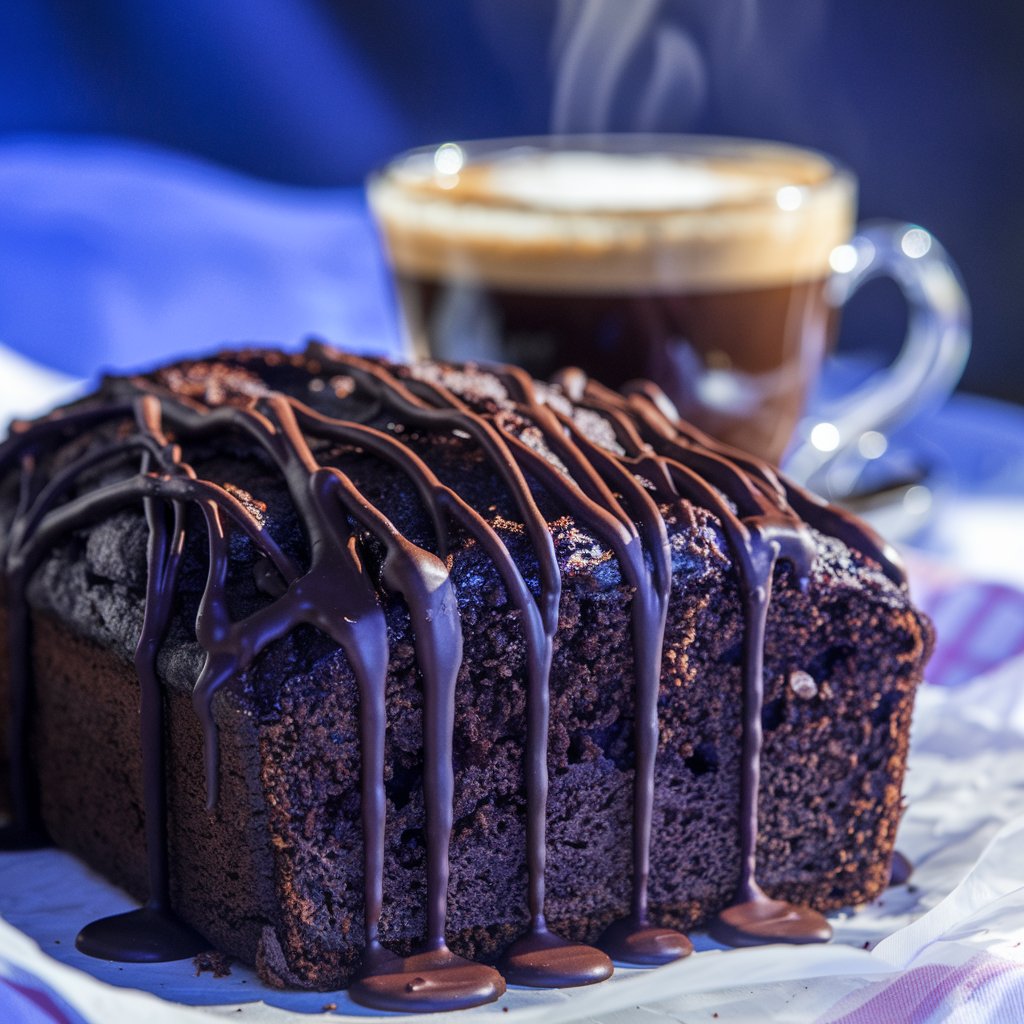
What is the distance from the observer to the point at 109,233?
396 centimetres

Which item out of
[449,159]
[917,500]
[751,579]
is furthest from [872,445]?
[751,579]

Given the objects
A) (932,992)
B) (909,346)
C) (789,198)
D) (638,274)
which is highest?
(789,198)

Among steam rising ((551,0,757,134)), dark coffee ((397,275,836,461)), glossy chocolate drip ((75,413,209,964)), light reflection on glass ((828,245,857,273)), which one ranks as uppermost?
steam rising ((551,0,757,134))

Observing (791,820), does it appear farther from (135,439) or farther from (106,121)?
(106,121)

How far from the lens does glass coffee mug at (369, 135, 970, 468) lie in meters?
2.51

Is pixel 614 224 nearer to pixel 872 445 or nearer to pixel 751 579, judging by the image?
pixel 872 445

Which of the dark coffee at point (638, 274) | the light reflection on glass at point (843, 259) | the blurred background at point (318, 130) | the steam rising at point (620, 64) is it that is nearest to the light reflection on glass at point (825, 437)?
the dark coffee at point (638, 274)

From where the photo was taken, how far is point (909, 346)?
298 cm

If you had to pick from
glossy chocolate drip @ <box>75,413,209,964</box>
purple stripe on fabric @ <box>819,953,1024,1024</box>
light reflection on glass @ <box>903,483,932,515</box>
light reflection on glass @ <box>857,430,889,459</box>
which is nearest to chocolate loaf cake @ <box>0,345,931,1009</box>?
glossy chocolate drip @ <box>75,413,209,964</box>

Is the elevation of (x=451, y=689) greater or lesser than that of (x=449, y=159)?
lesser

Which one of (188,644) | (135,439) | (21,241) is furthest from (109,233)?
(188,644)

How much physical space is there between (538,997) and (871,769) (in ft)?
1.45

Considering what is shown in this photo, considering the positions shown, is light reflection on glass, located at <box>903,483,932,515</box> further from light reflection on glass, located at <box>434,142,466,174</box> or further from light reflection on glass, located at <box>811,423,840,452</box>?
light reflection on glass, located at <box>434,142,466,174</box>

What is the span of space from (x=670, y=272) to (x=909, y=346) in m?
0.71
